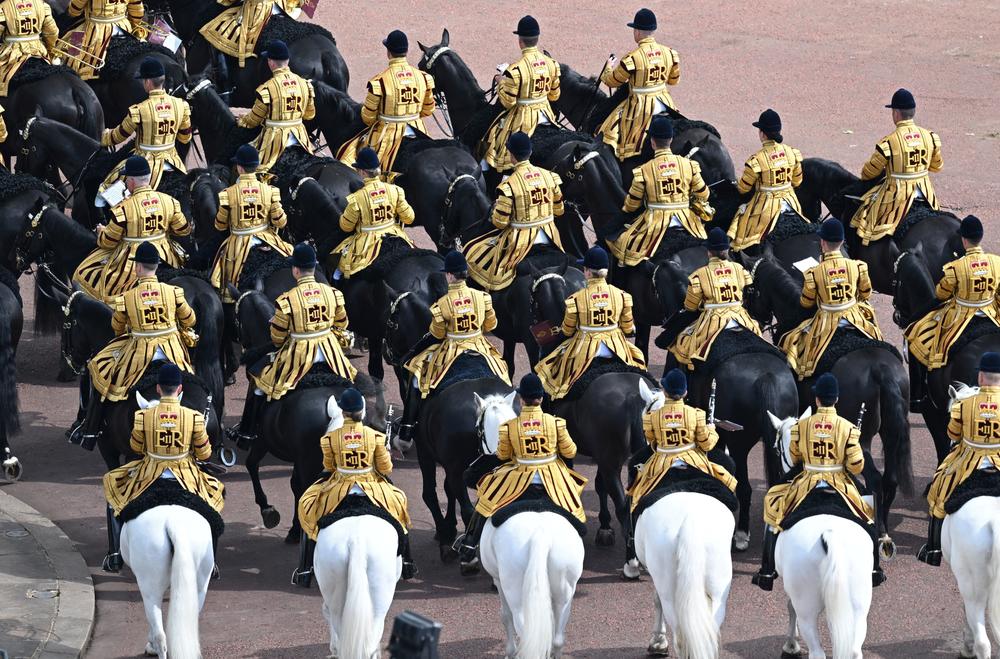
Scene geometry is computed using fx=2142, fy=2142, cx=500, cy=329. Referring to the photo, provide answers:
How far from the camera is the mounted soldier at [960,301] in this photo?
16.7 meters

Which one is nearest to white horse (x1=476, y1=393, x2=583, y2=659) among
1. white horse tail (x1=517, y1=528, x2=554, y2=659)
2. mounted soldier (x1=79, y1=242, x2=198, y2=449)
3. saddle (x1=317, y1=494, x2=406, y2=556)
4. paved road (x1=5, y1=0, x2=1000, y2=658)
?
white horse tail (x1=517, y1=528, x2=554, y2=659)

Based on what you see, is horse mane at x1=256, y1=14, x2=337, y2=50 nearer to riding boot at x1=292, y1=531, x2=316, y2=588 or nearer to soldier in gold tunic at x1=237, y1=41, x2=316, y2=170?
soldier in gold tunic at x1=237, y1=41, x2=316, y2=170

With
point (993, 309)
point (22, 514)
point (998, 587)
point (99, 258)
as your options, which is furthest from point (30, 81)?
point (998, 587)

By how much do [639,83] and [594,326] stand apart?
524 cm

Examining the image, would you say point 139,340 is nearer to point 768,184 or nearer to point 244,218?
point 244,218

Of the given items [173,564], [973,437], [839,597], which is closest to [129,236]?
[173,564]

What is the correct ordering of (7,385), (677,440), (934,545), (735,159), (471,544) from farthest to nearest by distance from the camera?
(735,159)
(7,385)
(471,544)
(934,545)
(677,440)

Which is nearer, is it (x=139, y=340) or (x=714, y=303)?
(x=139, y=340)

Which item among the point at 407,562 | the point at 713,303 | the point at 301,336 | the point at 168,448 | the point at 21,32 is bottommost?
the point at 407,562

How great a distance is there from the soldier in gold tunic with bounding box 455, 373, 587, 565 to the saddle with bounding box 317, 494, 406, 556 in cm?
69

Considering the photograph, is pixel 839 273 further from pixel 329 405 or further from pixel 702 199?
pixel 329 405

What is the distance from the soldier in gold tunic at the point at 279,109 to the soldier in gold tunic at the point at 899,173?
208 inches

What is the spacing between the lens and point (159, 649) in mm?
13938

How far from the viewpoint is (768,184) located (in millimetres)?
19062
